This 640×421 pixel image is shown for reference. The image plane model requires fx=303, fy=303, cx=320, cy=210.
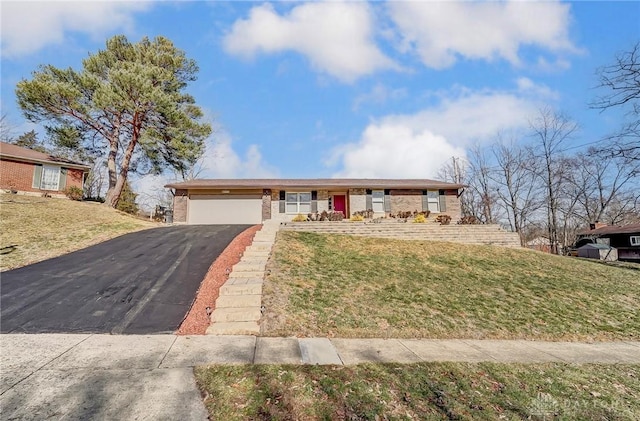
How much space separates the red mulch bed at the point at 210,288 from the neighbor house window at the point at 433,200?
583 inches

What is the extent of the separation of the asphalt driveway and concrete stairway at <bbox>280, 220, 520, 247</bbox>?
234 inches

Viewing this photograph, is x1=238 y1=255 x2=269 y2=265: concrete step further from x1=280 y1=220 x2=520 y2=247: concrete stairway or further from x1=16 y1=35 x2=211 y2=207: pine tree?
x1=16 y1=35 x2=211 y2=207: pine tree

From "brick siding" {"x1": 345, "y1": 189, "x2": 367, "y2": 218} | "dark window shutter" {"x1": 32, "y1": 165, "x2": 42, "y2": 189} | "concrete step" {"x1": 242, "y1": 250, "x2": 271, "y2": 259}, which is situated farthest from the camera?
"brick siding" {"x1": 345, "y1": 189, "x2": 367, "y2": 218}

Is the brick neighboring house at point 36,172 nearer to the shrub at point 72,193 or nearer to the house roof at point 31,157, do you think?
the house roof at point 31,157

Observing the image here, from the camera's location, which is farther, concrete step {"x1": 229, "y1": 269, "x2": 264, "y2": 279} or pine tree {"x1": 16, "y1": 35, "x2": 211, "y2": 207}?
pine tree {"x1": 16, "y1": 35, "x2": 211, "y2": 207}

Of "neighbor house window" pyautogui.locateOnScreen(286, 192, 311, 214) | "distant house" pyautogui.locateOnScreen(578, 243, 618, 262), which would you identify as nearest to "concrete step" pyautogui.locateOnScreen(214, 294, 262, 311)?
"neighbor house window" pyautogui.locateOnScreen(286, 192, 311, 214)

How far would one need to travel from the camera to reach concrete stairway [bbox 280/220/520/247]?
1486 cm

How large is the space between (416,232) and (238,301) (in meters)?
11.2

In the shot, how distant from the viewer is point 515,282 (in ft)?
29.1

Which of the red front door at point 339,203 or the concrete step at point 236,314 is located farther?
the red front door at point 339,203

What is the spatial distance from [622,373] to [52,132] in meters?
27.8

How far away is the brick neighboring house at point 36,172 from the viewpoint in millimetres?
18453

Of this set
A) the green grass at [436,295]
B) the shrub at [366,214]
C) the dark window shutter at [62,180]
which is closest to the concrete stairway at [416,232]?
the green grass at [436,295]

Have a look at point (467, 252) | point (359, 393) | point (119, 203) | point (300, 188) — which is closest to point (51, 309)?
point (359, 393)
